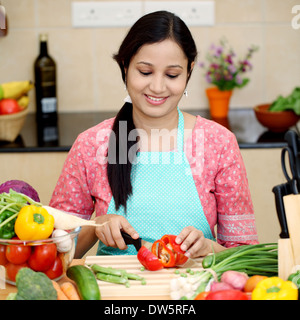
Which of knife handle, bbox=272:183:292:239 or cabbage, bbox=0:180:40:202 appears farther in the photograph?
cabbage, bbox=0:180:40:202

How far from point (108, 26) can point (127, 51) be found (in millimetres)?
1316

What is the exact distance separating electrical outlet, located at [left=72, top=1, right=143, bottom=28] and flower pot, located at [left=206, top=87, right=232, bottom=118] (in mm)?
527

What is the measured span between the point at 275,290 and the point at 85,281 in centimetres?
38

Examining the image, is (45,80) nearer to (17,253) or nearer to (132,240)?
(132,240)

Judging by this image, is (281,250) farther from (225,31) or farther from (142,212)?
(225,31)

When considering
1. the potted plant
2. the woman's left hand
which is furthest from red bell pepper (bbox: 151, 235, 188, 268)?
the potted plant

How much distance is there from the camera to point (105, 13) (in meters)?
2.83

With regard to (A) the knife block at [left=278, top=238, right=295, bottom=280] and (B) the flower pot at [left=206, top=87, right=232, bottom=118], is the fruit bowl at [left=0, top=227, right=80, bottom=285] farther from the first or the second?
(B) the flower pot at [left=206, top=87, right=232, bottom=118]

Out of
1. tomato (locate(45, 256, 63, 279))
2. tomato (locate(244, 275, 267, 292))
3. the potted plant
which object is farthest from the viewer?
the potted plant

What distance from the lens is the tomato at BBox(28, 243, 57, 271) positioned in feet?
3.91

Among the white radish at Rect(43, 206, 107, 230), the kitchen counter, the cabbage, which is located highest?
the cabbage

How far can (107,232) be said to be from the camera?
1464 mm

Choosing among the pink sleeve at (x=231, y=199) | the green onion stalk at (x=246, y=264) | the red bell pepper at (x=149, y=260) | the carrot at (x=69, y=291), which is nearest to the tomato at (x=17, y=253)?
the carrot at (x=69, y=291)
